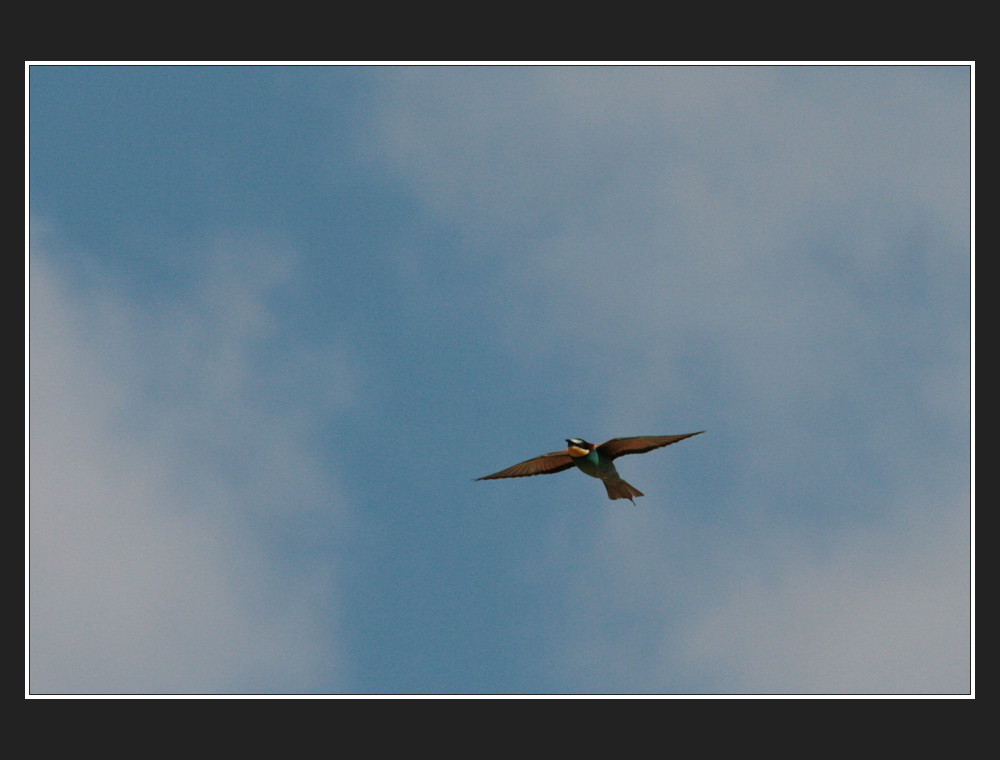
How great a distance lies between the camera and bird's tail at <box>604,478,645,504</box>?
22.4 metres

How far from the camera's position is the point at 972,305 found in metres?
23.5

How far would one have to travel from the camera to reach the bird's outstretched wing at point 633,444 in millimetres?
21625

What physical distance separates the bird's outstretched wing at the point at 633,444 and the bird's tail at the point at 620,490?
504mm

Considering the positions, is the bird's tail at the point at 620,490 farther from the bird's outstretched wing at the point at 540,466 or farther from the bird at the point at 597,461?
the bird's outstretched wing at the point at 540,466

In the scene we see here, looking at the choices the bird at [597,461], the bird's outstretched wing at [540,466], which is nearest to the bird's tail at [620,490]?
the bird at [597,461]

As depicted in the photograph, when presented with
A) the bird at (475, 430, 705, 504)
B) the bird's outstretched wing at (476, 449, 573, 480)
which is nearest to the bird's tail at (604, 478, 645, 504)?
the bird at (475, 430, 705, 504)

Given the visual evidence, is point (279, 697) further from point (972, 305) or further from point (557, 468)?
point (972, 305)

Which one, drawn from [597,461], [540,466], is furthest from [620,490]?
[540,466]

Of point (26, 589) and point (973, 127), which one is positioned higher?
point (973, 127)

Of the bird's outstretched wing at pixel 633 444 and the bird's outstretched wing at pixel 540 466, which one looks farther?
the bird's outstretched wing at pixel 540 466

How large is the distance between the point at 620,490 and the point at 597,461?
74 cm

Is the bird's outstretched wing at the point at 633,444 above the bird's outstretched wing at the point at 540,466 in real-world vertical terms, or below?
above
